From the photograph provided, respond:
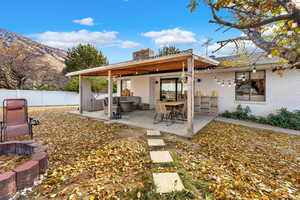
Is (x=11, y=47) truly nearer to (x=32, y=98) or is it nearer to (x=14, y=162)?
(x=32, y=98)

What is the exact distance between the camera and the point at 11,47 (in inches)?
544

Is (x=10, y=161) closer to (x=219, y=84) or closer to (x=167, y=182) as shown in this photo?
(x=167, y=182)

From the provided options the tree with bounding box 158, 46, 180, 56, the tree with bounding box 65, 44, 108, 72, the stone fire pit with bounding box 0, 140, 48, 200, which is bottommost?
the stone fire pit with bounding box 0, 140, 48, 200

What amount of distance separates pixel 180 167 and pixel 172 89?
7.78 m

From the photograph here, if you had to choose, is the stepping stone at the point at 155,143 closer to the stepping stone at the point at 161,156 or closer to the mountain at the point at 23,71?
the stepping stone at the point at 161,156

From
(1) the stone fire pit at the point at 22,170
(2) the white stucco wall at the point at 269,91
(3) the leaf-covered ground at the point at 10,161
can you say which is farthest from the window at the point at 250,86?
(3) the leaf-covered ground at the point at 10,161

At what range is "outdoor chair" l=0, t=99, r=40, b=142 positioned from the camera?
3607 millimetres

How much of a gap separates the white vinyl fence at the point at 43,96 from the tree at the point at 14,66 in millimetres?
2297

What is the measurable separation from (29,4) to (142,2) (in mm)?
10455

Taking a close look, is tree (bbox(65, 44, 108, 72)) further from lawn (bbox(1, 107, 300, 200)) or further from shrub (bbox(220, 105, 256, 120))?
shrub (bbox(220, 105, 256, 120))

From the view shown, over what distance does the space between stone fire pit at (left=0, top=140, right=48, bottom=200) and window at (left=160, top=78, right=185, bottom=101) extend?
8.17 meters

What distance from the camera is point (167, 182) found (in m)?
2.07

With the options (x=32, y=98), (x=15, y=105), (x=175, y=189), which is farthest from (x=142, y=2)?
(x=32, y=98)

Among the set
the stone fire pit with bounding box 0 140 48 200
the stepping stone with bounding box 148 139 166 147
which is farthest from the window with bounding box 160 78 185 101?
the stone fire pit with bounding box 0 140 48 200
